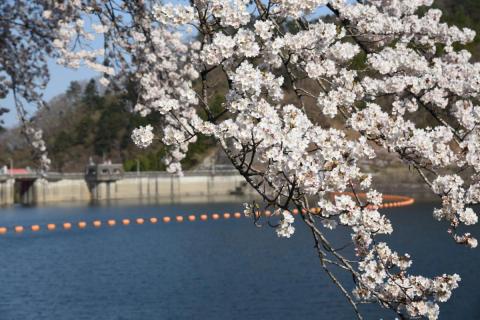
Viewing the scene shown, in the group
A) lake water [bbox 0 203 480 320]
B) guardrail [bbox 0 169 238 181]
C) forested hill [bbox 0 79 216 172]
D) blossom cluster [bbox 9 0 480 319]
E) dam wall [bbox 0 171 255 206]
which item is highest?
forested hill [bbox 0 79 216 172]

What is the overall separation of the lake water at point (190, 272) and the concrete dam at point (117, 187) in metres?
49.8

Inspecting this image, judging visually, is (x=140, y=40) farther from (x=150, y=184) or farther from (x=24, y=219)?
(x=150, y=184)

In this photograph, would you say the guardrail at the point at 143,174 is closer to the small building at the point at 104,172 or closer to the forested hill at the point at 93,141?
the small building at the point at 104,172

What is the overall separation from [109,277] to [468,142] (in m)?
30.2

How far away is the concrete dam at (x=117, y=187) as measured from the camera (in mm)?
107900

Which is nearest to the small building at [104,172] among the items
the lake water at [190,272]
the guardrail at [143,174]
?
the guardrail at [143,174]

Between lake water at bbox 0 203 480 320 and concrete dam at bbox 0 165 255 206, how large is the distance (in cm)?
4982

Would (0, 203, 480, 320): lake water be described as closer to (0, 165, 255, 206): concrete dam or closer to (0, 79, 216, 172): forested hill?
(0, 165, 255, 206): concrete dam

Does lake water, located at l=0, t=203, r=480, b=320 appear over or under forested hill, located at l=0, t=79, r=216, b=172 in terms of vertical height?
under

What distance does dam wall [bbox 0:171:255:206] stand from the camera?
108250mm

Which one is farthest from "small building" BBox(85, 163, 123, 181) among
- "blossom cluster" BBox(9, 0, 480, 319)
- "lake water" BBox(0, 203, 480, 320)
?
"blossom cluster" BBox(9, 0, 480, 319)

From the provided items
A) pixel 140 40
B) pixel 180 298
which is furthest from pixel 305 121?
pixel 180 298

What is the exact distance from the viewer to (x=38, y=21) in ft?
47.9

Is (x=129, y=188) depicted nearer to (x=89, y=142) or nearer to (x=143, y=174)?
(x=143, y=174)
